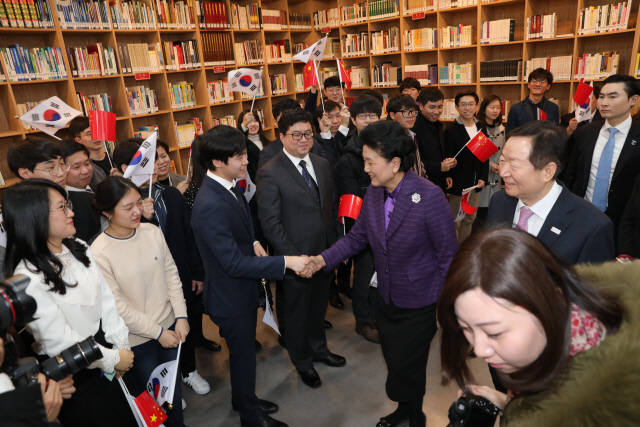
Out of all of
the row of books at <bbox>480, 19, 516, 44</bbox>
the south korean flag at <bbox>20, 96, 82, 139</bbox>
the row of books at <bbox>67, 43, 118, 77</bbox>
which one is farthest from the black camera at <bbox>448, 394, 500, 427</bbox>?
the row of books at <bbox>480, 19, 516, 44</bbox>

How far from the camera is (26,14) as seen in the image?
393cm

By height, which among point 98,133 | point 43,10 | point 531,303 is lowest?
point 531,303

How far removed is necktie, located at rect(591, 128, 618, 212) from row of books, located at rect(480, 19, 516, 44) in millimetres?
2919

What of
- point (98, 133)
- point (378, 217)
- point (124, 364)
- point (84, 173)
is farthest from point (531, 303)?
point (98, 133)

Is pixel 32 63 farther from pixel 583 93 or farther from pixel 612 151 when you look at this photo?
pixel 583 93

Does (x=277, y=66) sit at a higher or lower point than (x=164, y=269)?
higher

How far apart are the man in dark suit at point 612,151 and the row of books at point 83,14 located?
4.83 meters

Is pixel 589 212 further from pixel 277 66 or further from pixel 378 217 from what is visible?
pixel 277 66

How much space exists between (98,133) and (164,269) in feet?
4.94

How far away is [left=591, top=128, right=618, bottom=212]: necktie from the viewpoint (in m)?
2.99

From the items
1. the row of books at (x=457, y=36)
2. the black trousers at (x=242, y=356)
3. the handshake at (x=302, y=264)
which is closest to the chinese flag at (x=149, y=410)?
the black trousers at (x=242, y=356)

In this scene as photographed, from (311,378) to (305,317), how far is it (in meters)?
0.44

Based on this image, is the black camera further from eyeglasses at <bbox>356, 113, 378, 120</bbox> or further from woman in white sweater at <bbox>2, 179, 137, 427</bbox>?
eyeglasses at <bbox>356, 113, 378, 120</bbox>

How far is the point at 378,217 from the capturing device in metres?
2.10
